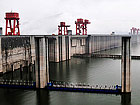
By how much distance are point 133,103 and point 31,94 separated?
16483mm

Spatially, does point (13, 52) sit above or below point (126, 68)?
above

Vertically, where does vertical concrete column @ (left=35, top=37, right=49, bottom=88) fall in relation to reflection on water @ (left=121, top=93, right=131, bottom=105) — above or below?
above

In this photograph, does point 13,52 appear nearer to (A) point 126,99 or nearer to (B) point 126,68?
(B) point 126,68

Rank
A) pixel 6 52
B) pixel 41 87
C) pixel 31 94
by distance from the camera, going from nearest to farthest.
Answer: pixel 31 94 → pixel 41 87 → pixel 6 52

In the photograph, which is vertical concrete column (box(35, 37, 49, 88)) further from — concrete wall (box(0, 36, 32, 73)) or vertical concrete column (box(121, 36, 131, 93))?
concrete wall (box(0, 36, 32, 73))

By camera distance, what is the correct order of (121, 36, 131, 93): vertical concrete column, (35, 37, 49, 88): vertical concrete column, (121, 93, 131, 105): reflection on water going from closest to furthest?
(121, 93, 131, 105): reflection on water
(121, 36, 131, 93): vertical concrete column
(35, 37, 49, 88): vertical concrete column

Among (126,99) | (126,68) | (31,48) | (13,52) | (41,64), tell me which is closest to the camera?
(126,99)

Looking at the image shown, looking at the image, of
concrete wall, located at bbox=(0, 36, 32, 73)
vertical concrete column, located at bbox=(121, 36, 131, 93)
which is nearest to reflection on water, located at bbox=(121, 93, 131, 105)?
vertical concrete column, located at bbox=(121, 36, 131, 93)

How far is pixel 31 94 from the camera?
1335 inches

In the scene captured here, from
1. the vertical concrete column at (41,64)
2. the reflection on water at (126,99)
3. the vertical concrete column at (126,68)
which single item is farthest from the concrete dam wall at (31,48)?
the reflection on water at (126,99)

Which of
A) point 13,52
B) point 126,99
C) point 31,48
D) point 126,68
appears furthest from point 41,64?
point 31,48

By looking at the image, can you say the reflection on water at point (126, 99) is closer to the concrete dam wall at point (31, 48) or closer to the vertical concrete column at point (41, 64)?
the vertical concrete column at point (41, 64)

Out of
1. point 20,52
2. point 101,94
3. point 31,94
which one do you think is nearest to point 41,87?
point 31,94

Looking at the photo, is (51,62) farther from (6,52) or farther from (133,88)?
(133,88)
